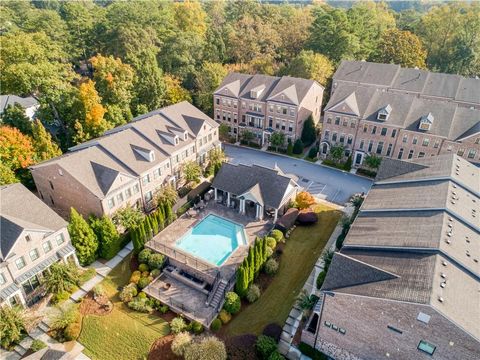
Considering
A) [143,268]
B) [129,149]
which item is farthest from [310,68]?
[143,268]

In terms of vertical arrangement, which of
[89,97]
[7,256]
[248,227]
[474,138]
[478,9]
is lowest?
[248,227]

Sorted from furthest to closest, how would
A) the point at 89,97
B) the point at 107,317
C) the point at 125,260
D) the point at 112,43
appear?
1. the point at 112,43
2. the point at 89,97
3. the point at 125,260
4. the point at 107,317

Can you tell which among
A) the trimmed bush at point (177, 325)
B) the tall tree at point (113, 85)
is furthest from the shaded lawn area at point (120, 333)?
the tall tree at point (113, 85)

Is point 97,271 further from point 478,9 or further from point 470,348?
point 478,9

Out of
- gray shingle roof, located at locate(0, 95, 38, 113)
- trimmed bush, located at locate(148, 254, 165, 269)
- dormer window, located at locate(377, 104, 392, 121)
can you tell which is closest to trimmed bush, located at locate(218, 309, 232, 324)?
trimmed bush, located at locate(148, 254, 165, 269)

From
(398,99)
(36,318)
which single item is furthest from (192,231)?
(398,99)

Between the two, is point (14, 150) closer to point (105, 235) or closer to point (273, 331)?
point (105, 235)

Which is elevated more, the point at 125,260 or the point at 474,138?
the point at 474,138

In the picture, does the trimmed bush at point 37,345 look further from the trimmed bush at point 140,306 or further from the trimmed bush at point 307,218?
the trimmed bush at point 307,218
